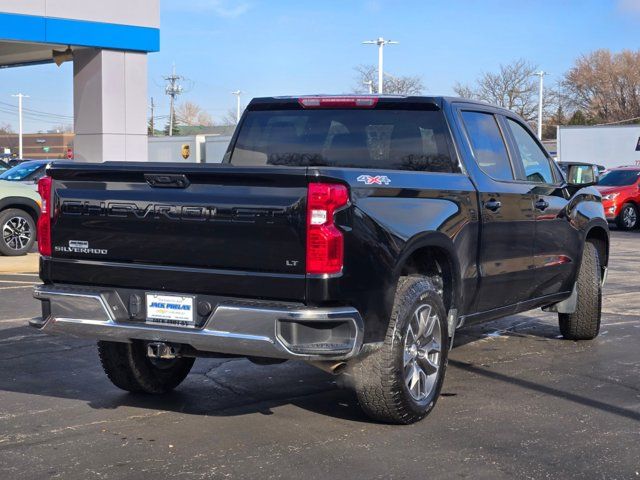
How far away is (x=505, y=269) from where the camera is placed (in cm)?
Answer: 652

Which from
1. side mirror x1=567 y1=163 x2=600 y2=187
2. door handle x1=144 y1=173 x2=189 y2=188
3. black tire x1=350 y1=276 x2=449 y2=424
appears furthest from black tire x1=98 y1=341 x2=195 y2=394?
side mirror x1=567 y1=163 x2=600 y2=187

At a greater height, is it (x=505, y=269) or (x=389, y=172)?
(x=389, y=172)

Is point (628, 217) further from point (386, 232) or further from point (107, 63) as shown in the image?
point (386, 232)

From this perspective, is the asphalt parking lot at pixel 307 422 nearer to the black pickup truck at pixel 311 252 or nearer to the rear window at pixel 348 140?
the black pickup truck at pixel 311 252

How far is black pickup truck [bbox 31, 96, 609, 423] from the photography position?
4.65m

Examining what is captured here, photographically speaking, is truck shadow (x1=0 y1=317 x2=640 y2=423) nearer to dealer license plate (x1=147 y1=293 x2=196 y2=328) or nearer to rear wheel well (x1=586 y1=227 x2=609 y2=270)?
dealer license plate (x1=147 y1=293 x2=196 y2=328)

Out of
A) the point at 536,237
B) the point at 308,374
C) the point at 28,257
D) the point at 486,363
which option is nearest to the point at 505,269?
the point at 536,237

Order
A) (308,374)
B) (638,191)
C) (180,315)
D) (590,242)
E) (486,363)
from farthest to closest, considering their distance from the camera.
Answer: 1. (638,191)
2. (590,242)
3. (486,363)
4. (308,374)
5. (180,315)

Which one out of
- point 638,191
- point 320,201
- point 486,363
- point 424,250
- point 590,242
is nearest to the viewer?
point 320,201

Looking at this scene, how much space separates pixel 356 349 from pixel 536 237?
2707mm

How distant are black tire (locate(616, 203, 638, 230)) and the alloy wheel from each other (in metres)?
18.4

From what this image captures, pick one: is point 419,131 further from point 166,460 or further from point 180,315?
point 166,460

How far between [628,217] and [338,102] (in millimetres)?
18000

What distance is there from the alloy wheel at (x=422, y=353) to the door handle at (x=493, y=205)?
3.39ft
